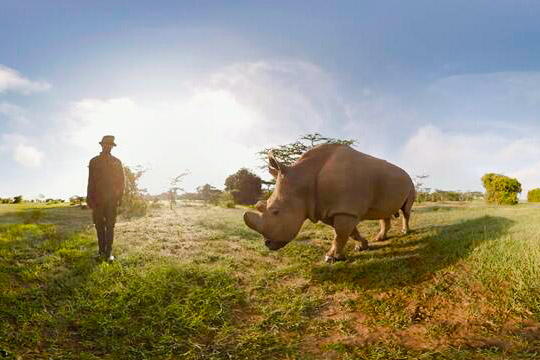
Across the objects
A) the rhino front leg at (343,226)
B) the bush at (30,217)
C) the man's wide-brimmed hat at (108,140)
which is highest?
the man's wide-brimmed hat at (108,140)

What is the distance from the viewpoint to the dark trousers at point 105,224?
7.62 m

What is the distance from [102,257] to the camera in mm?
7469

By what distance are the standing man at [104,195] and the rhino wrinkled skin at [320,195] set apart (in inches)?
127

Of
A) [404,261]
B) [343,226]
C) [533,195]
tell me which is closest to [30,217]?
[343,226]

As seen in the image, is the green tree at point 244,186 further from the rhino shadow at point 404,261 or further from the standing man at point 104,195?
the rhino shadow at point 404,261

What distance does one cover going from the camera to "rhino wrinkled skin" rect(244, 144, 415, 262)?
254 inches

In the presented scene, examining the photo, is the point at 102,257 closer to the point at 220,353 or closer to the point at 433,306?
the point at 220,353

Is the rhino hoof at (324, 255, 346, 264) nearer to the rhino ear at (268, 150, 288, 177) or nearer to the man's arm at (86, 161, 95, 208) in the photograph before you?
the rhino ear at (268, 150, 288, 177)

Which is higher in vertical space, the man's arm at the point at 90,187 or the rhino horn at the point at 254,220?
the man's arm at the point at 90,187

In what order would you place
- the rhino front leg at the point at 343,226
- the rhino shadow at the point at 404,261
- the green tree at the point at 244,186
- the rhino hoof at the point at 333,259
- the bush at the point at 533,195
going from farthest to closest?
the green tree at the point at 244,186, the bush at the point at 533,195, the rhino hoof at the point at 333,259, the rhino front leg at the point at 343,226, the rhino shadow at the point at 404,261

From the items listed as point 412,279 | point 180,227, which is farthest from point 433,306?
point 180,227

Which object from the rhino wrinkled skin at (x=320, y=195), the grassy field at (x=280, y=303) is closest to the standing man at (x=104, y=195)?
the grassy field at (x=280, y=303)

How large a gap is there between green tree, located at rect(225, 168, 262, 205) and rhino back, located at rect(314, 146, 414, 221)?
2422 centimetres

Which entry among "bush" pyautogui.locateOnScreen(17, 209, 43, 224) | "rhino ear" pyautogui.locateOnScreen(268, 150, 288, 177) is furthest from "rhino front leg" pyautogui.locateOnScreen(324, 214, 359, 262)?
"bush" pyautogui.locateOnScreen(17, 209, 43, 224)
